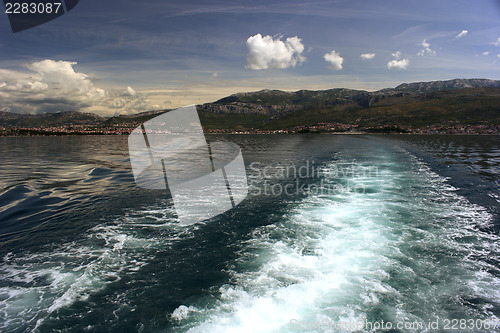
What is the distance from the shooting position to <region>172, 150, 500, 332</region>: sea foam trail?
5340 mm

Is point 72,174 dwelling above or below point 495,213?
above

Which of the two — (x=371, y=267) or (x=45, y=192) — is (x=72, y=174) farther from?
(x=371, y=267)

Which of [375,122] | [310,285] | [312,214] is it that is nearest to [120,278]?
[310,285]

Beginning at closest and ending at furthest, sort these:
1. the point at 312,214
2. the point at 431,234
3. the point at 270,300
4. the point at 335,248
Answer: the point at 270,300 < the point at 335,248 < the point at 431,234 < the point at 312,214

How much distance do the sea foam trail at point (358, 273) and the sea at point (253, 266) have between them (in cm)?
3

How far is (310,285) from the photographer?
6457 millimetres

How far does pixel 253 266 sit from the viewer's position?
725cm

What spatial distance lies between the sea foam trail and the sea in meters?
0.03

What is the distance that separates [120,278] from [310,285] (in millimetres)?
5033

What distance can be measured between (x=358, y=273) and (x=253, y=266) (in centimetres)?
298

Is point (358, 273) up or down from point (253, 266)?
down

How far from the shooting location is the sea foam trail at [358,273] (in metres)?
5.34

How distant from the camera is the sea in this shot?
5273 mm

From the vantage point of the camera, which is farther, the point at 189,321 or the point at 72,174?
the point at 72,174
